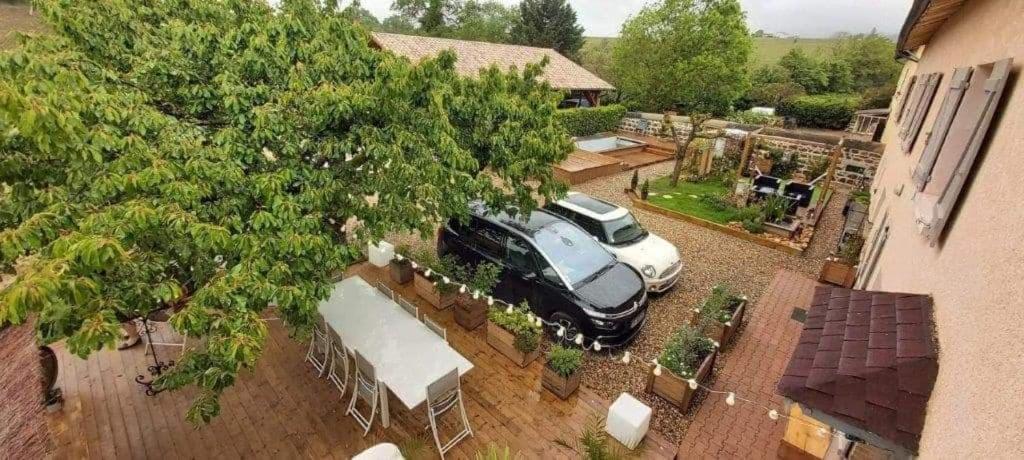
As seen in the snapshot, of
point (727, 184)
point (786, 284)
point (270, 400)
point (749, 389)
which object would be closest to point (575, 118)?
point (727, 184)

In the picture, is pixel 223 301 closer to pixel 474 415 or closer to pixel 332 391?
pixel 332 391

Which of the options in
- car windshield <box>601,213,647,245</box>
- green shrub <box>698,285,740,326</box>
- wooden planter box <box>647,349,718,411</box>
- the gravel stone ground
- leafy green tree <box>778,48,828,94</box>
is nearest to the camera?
wooden planter box <box>647,349,718,411</box>

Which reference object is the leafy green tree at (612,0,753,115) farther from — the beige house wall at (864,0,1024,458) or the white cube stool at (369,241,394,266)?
the beige house wall at (864,0,1024,458)

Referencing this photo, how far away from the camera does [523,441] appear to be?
552 centimetres

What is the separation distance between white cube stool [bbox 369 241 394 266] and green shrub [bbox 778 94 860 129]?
2928cm

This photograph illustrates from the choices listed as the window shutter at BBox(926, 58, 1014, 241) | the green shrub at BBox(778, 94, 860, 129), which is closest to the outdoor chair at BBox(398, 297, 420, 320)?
the window shutter at BBox(926, 58, 1014, 241)

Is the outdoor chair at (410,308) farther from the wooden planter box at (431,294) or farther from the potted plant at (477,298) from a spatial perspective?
the wooden planter box at (431,294)

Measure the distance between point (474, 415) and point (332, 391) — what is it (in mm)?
2150

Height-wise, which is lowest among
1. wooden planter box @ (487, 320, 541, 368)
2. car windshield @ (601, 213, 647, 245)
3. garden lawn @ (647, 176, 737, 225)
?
wooden planter box @ (487, 320, 541, 368)

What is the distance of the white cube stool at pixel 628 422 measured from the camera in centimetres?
530

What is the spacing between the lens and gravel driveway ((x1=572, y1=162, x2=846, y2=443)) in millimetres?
6391

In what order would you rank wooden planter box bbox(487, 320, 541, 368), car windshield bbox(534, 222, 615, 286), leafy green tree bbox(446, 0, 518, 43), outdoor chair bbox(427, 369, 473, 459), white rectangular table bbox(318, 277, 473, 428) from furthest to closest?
leafy green tree bbox(446, 0, 518, 43), car windshield bbox(534, 222, 615, 286), wooden planter box bbox(487, 320, 541, 368), white rectangular table bbox(318, 277, 473, 428), outdoor chair bbox(427, 369, 473, 459)

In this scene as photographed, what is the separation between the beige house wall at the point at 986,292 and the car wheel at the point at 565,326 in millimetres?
4126

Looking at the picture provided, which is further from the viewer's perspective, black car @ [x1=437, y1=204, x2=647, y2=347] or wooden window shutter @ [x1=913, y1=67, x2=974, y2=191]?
black car @ [x1=437, y1=204, x2=647, y2=347]
